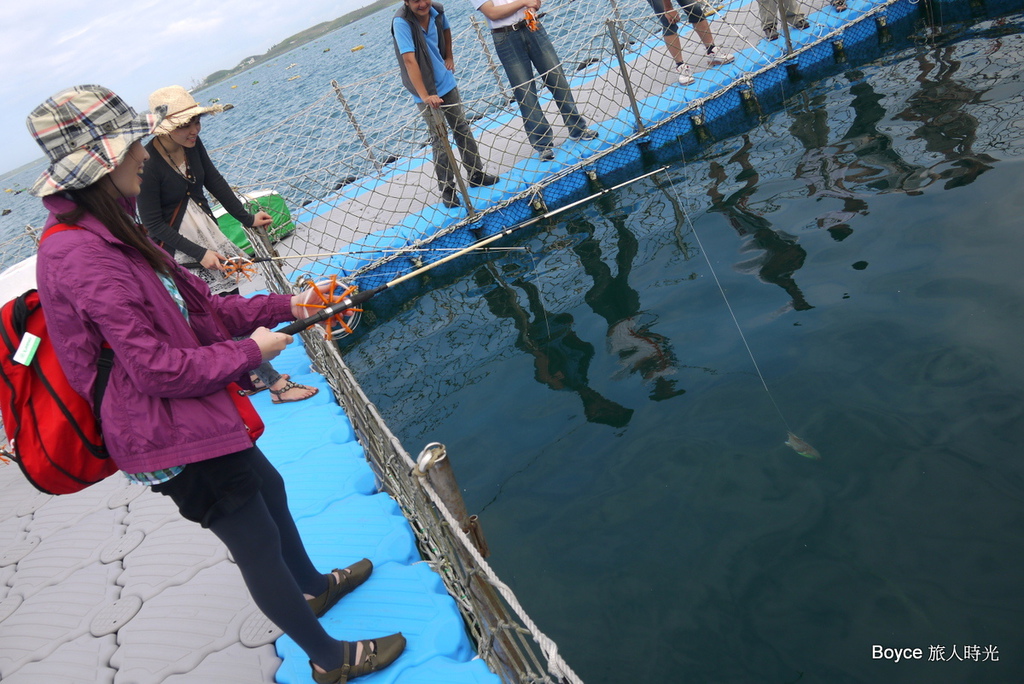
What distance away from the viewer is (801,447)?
2.78 m

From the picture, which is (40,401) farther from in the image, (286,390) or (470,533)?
(286,390)

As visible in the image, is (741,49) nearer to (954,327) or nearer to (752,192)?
(752,192)

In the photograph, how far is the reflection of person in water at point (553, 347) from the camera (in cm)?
348

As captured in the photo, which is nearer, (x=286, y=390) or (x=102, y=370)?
(x=102, y=370)

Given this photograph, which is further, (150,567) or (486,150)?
(486,150)

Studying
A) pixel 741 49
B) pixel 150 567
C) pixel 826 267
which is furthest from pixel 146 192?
pixel 741 49

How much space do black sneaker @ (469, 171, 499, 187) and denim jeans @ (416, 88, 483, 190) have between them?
1.3 inches

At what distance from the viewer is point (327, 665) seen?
6.58 ft

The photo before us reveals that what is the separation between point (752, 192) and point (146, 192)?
3933 millimetres

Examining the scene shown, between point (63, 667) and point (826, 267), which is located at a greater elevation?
point (63, 667)

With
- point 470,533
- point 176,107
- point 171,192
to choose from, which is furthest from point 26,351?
point 176,107

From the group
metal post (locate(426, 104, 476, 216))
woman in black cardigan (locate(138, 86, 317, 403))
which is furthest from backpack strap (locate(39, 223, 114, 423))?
metal post (locate(426, 104, 476, 216))

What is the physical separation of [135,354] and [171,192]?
258 cm

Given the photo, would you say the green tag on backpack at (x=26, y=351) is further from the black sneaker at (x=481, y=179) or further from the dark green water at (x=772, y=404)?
the black sneaker at (x=481, y=179)
